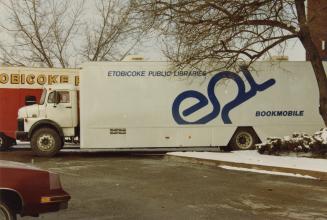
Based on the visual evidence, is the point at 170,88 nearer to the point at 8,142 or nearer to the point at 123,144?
the point at 123,144

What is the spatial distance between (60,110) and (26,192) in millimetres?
13352

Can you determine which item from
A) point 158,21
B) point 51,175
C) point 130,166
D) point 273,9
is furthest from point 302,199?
point 158,21

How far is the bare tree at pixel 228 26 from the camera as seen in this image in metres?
17.1

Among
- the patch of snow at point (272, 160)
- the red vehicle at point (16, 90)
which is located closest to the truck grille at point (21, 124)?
the red vehicle at point (16, 90)

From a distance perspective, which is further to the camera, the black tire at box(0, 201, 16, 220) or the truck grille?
the truck grille

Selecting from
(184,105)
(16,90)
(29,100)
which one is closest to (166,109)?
(184,105)

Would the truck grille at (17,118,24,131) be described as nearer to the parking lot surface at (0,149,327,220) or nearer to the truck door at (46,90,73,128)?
the truck door at (46,90,73,128)

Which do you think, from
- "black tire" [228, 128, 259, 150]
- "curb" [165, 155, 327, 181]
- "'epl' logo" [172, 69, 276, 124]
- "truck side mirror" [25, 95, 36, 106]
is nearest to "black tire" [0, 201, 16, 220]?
"curb" [165, 155, 327, 181]

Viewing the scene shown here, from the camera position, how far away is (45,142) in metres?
19.5

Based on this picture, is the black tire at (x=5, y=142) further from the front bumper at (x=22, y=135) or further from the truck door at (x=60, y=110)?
the truck door at (x=60, y=110)

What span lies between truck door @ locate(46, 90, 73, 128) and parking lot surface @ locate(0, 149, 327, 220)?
10.9 feet

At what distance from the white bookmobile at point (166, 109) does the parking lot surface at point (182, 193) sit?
3.03 meters

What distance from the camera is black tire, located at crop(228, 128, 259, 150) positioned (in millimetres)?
20000

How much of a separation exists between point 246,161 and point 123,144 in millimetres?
5508
